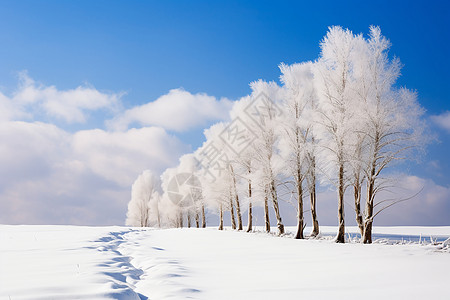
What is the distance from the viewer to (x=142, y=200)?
57.4 metres

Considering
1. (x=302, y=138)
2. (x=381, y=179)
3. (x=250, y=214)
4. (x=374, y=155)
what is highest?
(x=302, y=138)

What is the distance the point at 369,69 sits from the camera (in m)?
15.4

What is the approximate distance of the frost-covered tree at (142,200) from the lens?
187ft

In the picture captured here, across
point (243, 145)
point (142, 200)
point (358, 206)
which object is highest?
point (243, 145)

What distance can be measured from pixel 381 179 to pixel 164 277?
12.3m

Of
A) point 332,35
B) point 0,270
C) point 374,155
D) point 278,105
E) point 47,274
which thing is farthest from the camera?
point 278,105

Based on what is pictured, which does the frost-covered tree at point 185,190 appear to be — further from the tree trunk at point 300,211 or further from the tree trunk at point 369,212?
the tree trunk at point 369,212

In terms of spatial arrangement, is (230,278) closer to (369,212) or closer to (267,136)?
(369,212)

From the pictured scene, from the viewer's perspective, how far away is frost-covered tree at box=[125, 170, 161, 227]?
57.1 m

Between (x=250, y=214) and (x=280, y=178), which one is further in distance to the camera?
(x=250, y=214)

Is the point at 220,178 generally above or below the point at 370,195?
above

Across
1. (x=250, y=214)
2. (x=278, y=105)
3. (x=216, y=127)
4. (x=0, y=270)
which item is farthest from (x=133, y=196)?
(x=0, y=270)

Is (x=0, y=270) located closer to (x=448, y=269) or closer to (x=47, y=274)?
(x=47, y=274)

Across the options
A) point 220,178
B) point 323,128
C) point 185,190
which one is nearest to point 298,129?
point 323,128
